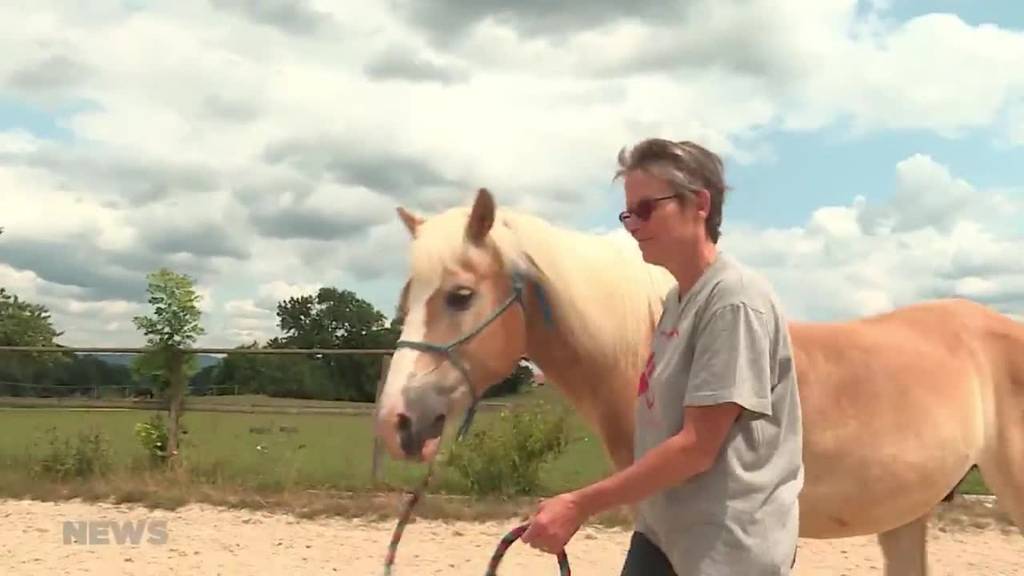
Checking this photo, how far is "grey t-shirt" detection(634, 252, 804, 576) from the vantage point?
1498mm

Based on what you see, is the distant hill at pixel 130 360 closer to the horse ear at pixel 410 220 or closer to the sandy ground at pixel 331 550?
the sandy ground at pixel 331 550

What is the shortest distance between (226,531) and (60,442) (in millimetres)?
3002

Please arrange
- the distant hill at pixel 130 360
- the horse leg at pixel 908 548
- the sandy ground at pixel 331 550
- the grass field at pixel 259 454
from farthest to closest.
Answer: the distant hill at pixel 130 360 < the grass field at pixel 259 454 < the sandy ground at pixel 331 550 < the horse leg at pixel 908 548

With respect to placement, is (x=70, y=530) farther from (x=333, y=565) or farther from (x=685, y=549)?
(x=685, y=549)

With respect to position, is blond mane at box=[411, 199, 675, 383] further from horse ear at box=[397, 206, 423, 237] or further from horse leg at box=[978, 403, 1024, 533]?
horse leg at box=[978, 403, 1024, 533]

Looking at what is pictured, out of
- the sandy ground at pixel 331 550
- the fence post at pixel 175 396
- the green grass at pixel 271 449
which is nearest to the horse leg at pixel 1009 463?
the sandy ground at pixel 331 550

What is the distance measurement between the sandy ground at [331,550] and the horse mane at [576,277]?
3878mm

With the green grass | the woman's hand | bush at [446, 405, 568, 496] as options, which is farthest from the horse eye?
bush at [446, 405, 568, 496]

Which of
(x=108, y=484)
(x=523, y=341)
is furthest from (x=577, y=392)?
(x=108, y=484)

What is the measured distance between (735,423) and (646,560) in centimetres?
46

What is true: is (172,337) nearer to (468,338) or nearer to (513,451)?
(513,451)

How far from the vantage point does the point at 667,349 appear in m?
1.65

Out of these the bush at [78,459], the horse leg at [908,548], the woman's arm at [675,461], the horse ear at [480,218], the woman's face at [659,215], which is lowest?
the bush at [78,459]

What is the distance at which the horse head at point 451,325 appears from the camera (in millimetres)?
2160
